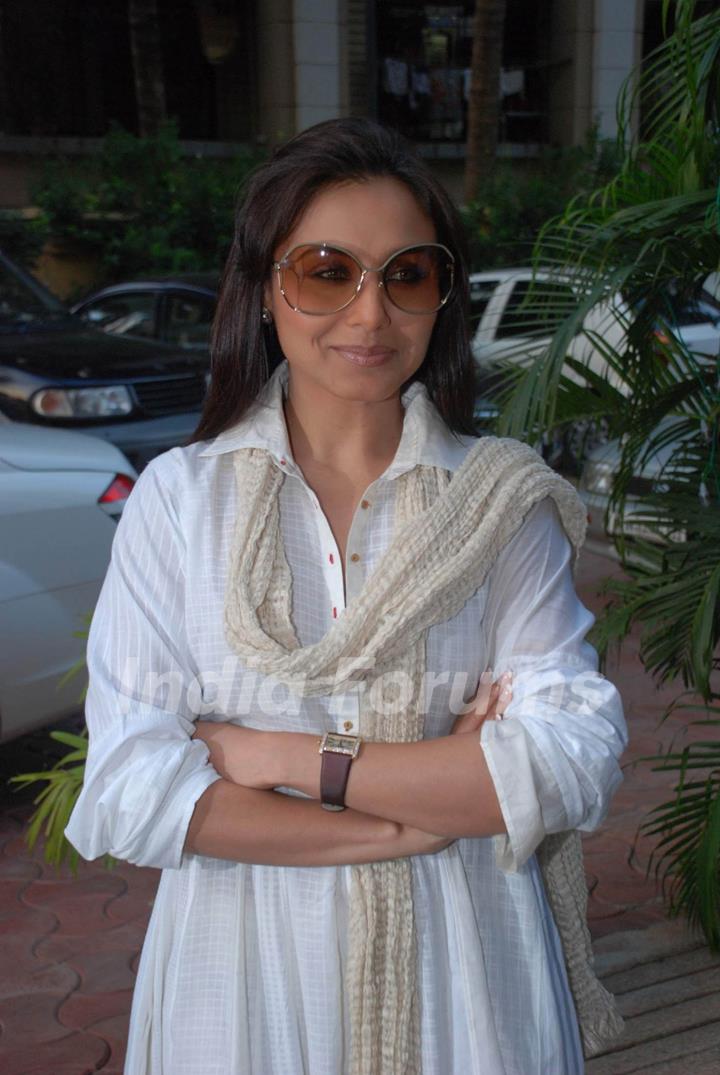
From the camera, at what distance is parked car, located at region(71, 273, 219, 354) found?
30.8ft

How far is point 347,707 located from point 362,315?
21.3 inches

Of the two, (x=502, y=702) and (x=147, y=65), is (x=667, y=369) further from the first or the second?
(x=147, y=65)

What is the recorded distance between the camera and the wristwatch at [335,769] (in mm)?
1657

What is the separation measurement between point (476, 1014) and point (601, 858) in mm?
2646

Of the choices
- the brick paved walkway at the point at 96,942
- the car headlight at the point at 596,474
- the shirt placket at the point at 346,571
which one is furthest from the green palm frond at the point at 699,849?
the car headlight at the point at 596,474

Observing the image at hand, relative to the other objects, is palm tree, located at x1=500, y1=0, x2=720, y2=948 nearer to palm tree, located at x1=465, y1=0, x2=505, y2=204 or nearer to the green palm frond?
the green palm frond

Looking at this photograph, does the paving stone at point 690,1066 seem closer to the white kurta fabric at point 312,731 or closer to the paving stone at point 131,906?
the white kurta fabric at point 312,731

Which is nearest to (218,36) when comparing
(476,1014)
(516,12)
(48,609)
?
(516,12)

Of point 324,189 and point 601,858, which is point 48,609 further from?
point 324,189

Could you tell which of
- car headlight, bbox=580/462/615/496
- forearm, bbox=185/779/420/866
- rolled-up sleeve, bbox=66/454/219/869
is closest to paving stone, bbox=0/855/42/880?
rolled-up sleeve, bbox=66/454/219/869

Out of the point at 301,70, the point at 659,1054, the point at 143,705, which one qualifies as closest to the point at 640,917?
the point at 659,1054

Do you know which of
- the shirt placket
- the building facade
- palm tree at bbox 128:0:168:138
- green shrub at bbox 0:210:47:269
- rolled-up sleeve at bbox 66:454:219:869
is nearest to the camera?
rolled-up sleeve at bbox 66:454:219:869

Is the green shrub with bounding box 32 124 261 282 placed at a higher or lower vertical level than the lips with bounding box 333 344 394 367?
higher

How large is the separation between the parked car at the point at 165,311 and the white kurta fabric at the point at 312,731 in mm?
7583
